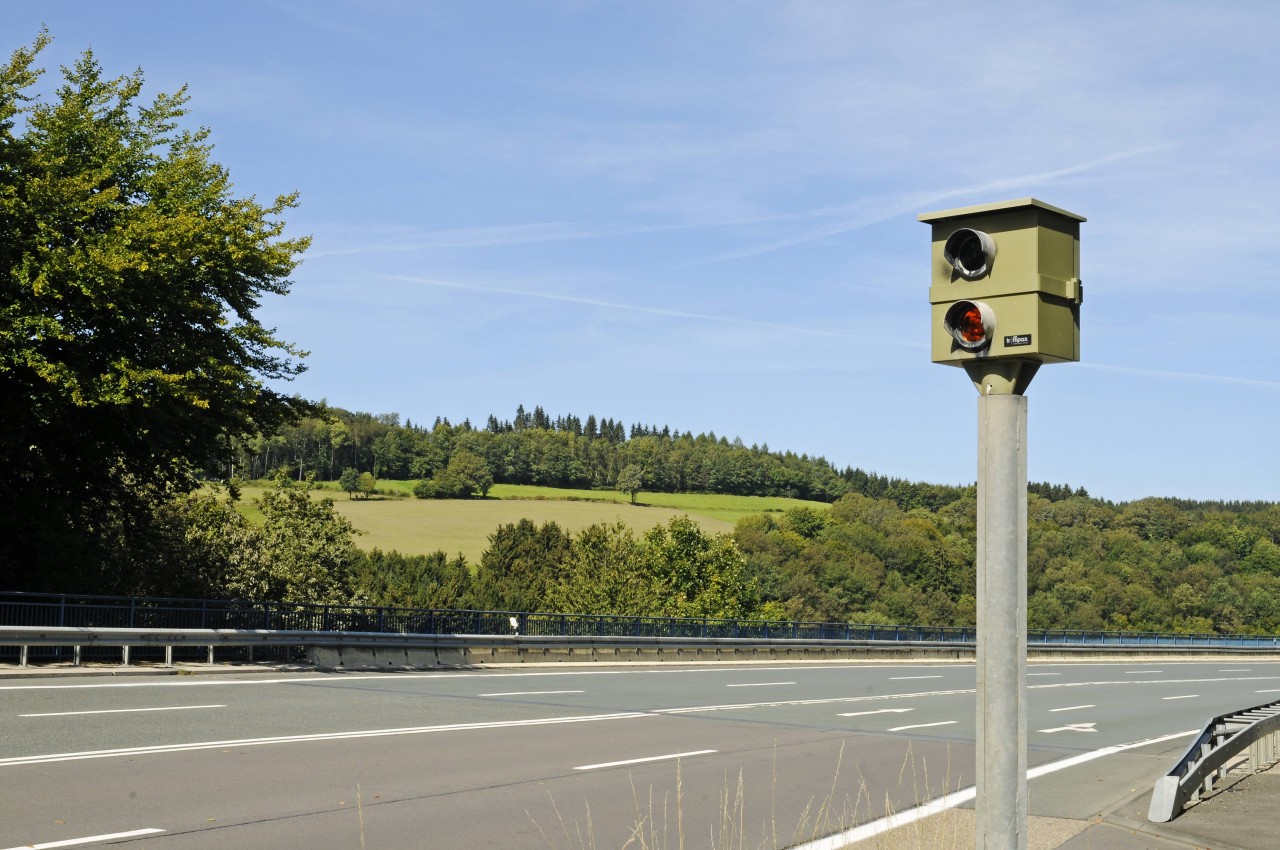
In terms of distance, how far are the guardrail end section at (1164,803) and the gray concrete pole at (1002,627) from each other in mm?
7641

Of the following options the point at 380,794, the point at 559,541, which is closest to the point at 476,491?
the point at 559,541

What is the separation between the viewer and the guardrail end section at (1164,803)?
419 inches

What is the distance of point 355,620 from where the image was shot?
2956 centimetres

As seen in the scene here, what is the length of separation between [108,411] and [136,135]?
23.4 feet

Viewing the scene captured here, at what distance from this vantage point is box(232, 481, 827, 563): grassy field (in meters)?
122

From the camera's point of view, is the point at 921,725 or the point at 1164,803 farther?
the point at 921,725

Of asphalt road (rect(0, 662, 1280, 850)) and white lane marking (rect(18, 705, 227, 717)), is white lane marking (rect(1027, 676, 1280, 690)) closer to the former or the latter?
asphalt road (rect(0, 662, 1280, 850))

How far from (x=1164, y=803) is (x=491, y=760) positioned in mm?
6651

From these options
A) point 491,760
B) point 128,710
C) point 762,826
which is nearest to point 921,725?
point 491,760

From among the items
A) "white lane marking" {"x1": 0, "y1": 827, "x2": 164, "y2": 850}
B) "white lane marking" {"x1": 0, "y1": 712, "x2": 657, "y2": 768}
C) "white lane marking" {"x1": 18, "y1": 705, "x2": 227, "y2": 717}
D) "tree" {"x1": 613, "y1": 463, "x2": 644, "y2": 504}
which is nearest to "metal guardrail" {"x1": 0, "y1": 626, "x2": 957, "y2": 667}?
"white lane marking" {"x1": 18, "y1": 705, "x2": 227, "y2": 717}

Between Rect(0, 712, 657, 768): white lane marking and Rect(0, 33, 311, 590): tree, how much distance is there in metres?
11.6

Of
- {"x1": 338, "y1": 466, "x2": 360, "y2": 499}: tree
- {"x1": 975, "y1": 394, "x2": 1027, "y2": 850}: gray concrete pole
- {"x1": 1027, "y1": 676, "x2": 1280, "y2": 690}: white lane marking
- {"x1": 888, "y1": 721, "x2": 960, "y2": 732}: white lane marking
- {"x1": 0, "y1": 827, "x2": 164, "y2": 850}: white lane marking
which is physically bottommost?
{"x1": 1027, "y1": 676, "x2": 1280, "y2": 690}: white lane marking

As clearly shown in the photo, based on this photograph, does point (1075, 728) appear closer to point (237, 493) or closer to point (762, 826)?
point (762, 826)

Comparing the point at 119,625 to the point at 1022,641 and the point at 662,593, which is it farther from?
the point at 662,593
